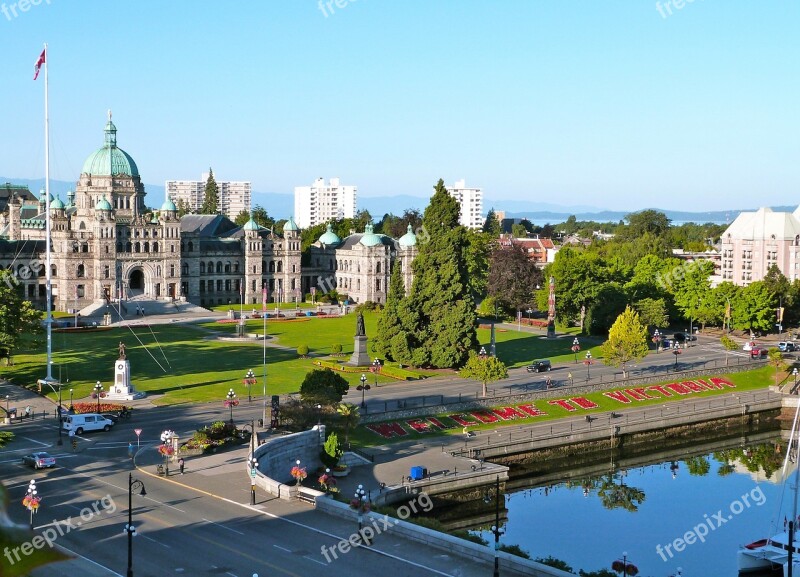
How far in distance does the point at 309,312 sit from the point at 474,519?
260 feet

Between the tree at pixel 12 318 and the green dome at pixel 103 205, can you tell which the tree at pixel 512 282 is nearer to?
the green dome at pixel 103 205

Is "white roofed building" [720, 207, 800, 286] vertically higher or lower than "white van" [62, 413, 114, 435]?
higher

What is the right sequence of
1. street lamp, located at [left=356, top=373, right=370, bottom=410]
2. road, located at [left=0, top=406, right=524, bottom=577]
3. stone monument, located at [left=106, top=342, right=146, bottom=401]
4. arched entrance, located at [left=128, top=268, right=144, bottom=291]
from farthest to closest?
1. arched entrance, located at [left=128, top=268, right=144, bottom=291]
2. stone monument, located at [left=106, top=342, right=146, bottom=401]
3. street lamp, located at [left=356, top=373, right=370, bottom=410]
4. road, located at [left=0, top=406, right=524, bottom=577]

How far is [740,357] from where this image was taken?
9756cm

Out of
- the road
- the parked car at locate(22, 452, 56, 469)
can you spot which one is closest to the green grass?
the road

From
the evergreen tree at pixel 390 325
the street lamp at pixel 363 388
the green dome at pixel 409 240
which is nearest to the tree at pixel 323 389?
the street lamp at pixel 363 388

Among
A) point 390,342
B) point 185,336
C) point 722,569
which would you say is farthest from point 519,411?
point 185,336

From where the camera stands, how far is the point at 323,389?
6022cm

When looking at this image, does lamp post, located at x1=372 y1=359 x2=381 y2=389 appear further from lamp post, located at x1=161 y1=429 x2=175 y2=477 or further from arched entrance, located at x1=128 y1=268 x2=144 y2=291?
arched entrance, located at x1=128 y1=268 x2=144 y2=291

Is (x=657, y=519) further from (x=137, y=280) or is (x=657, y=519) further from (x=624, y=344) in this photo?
(x=137, y=280)

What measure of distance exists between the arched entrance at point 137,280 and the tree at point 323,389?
79.9 metres

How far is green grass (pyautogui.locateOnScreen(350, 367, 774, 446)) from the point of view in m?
63.7

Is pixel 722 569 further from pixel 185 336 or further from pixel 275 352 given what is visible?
pixel 185 336

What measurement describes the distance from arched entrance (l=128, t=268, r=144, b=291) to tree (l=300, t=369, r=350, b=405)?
79.9m
